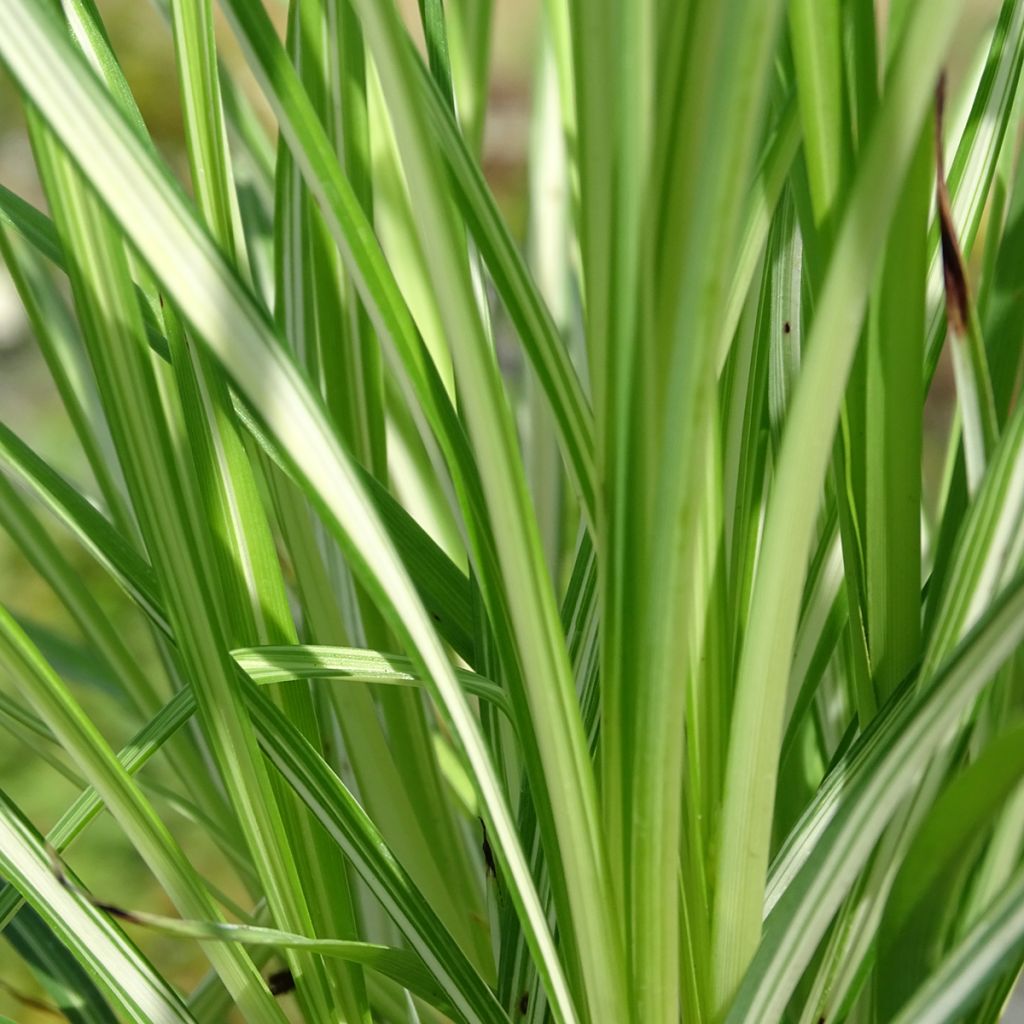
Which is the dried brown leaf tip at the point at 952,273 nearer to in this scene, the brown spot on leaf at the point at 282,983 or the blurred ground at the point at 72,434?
the brown spot on leaf at the point at 282,983

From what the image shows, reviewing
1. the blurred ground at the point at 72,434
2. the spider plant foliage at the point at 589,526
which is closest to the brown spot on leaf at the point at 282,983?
the spider plant foliage at the point at 589,526

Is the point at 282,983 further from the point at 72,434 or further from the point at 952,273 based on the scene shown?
the point at 72,434

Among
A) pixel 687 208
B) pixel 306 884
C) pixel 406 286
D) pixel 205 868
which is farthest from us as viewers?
pixel 205 868

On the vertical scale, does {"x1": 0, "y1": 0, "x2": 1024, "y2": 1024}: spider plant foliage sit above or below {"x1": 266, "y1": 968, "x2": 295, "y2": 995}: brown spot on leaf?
above

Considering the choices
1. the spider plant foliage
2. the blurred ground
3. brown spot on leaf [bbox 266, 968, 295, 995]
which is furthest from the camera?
the blurred ground

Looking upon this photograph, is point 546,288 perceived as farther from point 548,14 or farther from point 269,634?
point 269,634

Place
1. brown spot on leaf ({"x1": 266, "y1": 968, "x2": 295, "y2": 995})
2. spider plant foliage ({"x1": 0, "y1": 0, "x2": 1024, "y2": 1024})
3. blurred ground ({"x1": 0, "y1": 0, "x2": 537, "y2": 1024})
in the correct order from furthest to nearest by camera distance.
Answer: blurred ground ({"x1": 0, "y1": 0, "x2": 537, "y2": 1024}) → brown spot on leaf ({"x1": 266, "y1": 968, "x2": 295, "y2": 995}) → spider plant foliage ({"x1": 0, "y1": 0, "x2": 1024, "y2": 1024})

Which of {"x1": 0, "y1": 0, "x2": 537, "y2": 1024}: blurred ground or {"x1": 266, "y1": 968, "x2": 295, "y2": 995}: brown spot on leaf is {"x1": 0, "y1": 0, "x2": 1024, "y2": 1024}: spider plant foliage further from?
{"x1": 0, "y1": 0, "x2": 537, "y2": 1024}: blurred ground

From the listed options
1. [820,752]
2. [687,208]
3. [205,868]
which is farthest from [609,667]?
[205,868]

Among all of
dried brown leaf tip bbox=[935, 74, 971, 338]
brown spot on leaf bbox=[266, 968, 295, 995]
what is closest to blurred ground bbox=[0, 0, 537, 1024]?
brown spot on leaf bbox=[266, 968, 295, 995]
